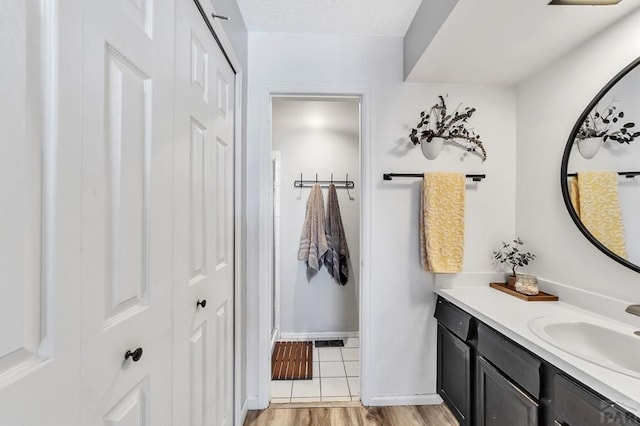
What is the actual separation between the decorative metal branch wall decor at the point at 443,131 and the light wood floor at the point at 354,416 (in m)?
1.66

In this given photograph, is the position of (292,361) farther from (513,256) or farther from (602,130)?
(602,130)

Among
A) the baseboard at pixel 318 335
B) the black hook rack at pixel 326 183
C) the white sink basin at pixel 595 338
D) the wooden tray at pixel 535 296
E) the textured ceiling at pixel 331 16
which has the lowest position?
the baseboard at pixel 318 335

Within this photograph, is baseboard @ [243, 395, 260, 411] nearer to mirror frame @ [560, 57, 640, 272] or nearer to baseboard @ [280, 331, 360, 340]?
baseboard @ [280, 331, 360, 340]

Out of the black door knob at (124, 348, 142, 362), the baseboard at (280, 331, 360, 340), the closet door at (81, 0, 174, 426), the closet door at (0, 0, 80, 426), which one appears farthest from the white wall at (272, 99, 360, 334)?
the closet door at (0, 0, 80, 426)

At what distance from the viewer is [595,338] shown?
126 cm

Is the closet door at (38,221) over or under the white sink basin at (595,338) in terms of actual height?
over

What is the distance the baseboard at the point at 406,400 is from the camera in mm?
1948

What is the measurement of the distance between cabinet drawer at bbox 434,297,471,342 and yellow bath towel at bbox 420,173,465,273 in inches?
8.7

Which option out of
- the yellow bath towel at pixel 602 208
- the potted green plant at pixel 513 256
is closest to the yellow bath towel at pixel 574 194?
the yellow bath towel at pixel 602 208

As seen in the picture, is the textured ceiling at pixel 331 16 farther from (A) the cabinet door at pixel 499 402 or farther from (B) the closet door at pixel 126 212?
(A) the cabinet door at pixel 499 402

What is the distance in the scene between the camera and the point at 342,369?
246 cm

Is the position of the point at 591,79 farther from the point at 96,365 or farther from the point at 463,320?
the point at 96,365

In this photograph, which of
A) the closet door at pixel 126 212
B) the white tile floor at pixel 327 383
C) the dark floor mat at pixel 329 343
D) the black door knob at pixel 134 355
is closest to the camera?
the closet door at pixel 126 212
